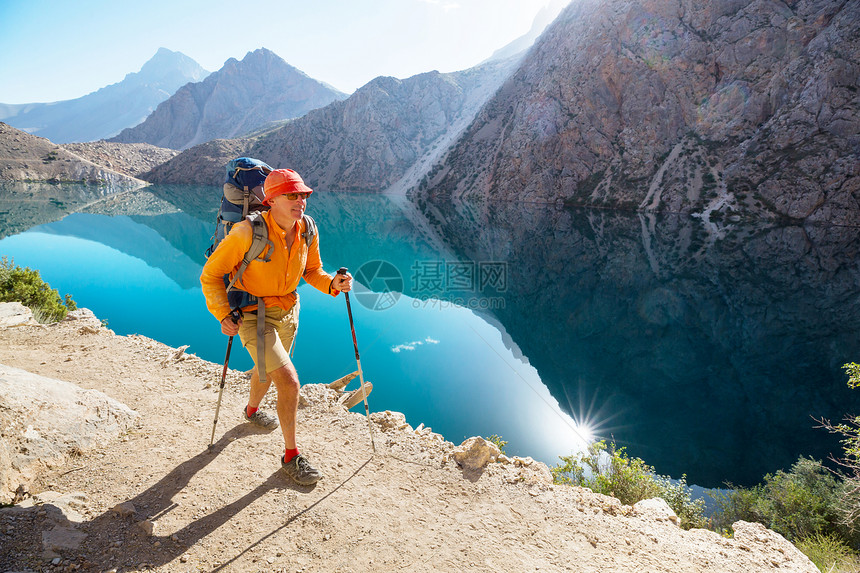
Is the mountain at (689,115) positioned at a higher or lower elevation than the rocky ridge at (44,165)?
higher

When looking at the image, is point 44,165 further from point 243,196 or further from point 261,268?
point 261,268

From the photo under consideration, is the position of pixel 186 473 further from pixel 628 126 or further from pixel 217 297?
pixel 628 126

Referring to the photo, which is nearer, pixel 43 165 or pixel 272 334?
pixel 272 334

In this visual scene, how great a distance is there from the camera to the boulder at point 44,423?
14.2 ft

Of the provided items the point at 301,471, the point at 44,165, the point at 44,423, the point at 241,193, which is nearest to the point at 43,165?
the point at 44,165

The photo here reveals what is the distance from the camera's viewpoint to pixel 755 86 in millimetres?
50156

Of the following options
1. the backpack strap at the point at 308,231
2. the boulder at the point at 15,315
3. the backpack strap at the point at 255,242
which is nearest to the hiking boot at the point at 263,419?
the backpack strap at the point at 255,242

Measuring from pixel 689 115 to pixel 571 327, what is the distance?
54874 mm

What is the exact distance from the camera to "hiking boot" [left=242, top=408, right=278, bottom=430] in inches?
232

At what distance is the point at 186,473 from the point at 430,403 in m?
6.95

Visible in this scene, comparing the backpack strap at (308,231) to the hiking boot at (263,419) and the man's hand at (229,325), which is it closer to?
the man's hand at (229,325)

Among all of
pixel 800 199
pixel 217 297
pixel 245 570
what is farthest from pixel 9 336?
pixel 800 199

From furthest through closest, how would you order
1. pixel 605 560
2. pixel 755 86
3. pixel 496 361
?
pixel 755 86 → pixel 496 361 → pixel 605 560

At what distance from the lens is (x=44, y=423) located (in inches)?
191
